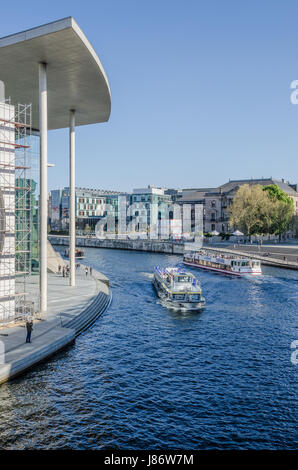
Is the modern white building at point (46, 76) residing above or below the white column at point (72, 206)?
above

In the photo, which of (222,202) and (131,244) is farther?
(222,202)

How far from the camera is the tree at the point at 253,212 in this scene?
95688mm

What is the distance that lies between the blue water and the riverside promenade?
2.29 feet

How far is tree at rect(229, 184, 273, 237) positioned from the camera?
314 feet

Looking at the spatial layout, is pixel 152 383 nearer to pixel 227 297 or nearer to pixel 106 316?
pixel 106 316

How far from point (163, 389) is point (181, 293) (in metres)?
19.3

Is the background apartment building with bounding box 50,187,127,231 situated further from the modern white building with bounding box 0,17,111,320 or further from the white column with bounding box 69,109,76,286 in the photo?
the modern white building with bounding box 0,17,111,320

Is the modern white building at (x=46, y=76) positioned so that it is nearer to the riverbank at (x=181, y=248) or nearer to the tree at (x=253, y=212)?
the riverbank at (x=181, y=248)

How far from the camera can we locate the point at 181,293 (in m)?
38.8

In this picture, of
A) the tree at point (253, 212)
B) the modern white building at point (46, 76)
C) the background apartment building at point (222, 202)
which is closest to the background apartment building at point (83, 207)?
the background apartment building at point (222, 202)

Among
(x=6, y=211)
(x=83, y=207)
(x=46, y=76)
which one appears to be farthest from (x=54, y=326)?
(x=83, y=207)

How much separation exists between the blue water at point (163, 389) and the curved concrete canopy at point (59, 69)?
20.2 metres

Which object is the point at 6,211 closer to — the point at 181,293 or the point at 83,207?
the point at 181,293
